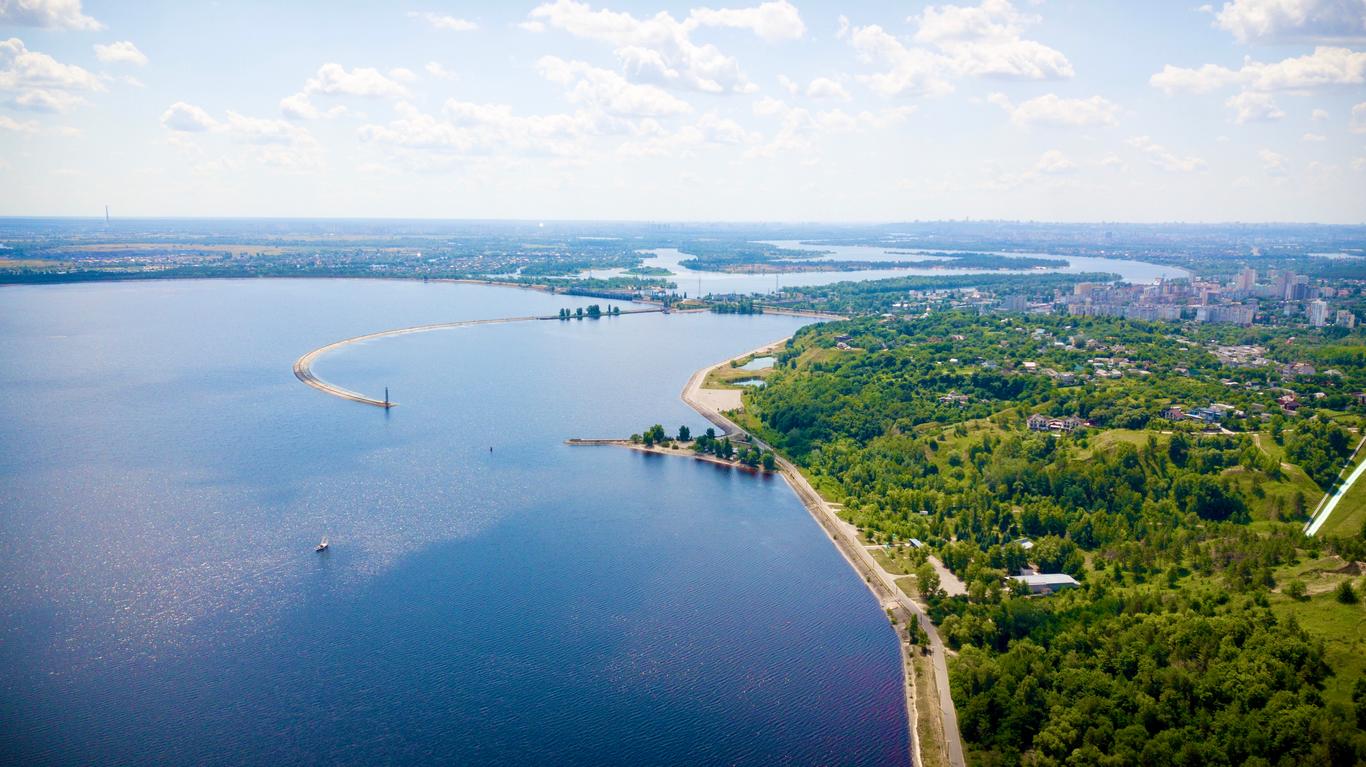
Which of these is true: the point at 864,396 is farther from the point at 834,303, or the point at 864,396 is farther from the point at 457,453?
the point at 834,303

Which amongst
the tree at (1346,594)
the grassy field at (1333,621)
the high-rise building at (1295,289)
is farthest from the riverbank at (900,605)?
the high-rise building at (1295,289)

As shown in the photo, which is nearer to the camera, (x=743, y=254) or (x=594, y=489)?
(x=594, y=489)

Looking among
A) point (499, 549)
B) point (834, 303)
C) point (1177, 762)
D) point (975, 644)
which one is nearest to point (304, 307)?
point (834, 303)

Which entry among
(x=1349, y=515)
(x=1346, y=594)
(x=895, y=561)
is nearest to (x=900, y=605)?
(x=895, y=561)

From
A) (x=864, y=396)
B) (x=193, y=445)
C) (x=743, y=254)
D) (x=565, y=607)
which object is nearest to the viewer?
(x=565, y=607)

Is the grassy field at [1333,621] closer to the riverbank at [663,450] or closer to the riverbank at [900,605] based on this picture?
the riverbank at [900,605]
